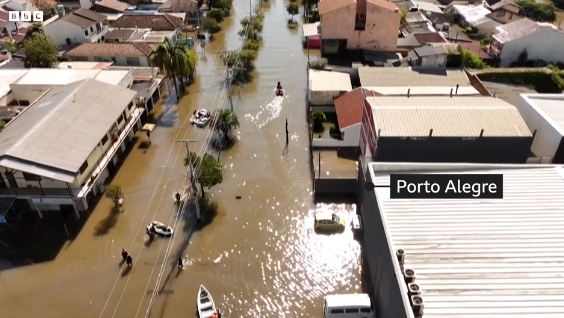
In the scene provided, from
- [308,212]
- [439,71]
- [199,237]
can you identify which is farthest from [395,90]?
[199,237]

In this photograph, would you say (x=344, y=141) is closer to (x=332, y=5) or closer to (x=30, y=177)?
(x=30, y=177)

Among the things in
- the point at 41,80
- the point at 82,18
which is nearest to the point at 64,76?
the point at 41,80

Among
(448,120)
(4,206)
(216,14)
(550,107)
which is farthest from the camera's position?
(216,14)

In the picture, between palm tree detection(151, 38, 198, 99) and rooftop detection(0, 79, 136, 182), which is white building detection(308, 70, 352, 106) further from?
rooftop detection(0, 79, 136, 182)

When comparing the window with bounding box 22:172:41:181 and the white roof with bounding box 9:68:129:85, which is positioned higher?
the white roof with bounding box 9:68:129:85

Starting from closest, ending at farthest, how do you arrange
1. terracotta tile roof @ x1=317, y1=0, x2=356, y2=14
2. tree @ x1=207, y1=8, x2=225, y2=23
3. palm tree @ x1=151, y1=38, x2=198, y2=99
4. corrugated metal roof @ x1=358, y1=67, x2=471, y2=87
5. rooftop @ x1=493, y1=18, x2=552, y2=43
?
palm tree @ x1=151, y1=38, x2=198, y2=99
corrugated metal roof @ x1=358, y1=67, x2=471, y2=87
rooftop @ x1=493, y1=18, x2=552, y2=43
terracotta tile roof @ x1=317, y1=0, x2=356, y2=14
tree @ x1=207, y1=8, x2=225, y2=23

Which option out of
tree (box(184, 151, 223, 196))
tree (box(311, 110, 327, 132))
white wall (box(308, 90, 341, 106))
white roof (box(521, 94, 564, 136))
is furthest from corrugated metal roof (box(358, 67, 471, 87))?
tree (box(184, 151, 223, 196))

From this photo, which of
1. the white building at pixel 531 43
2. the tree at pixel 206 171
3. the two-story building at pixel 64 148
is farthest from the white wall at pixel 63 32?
the white building at pixel 531 43

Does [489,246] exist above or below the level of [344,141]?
above
